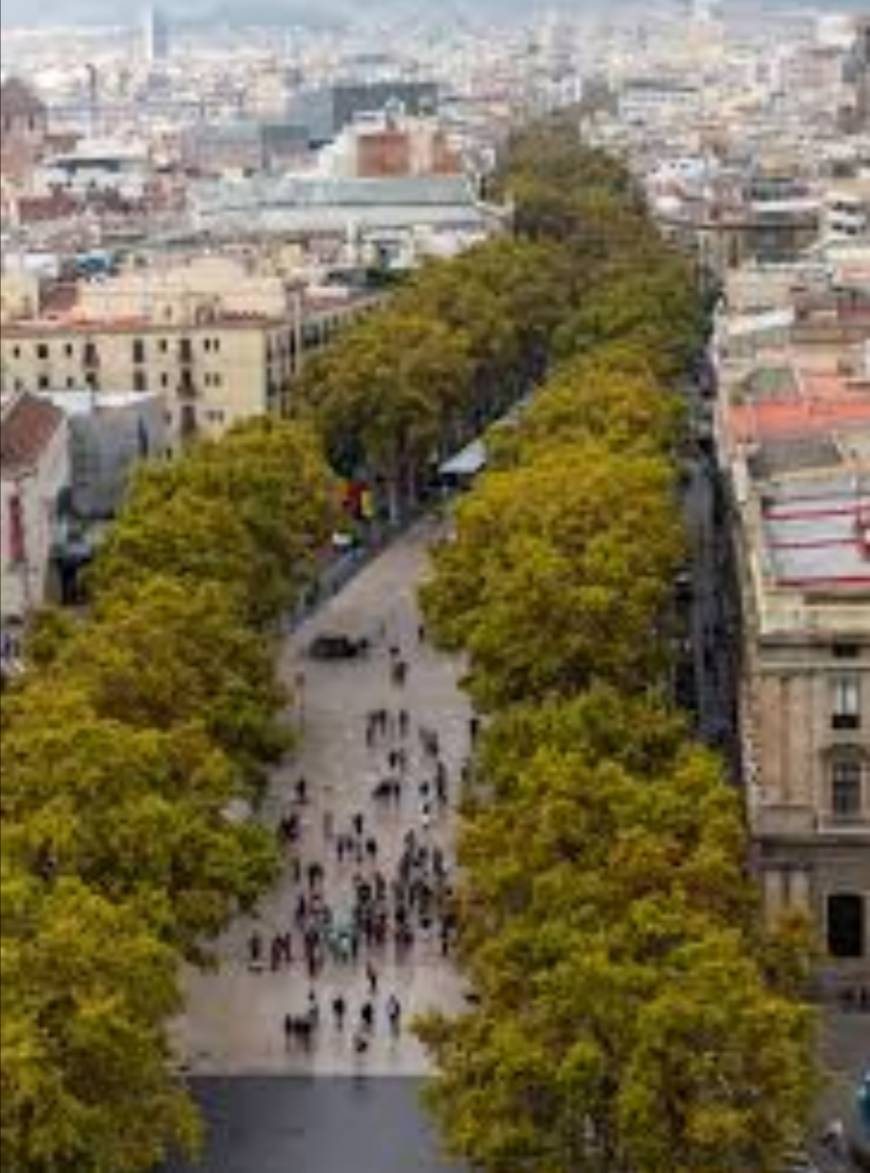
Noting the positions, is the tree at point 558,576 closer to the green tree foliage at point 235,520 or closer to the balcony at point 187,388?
the green tree foliage at point 235,520

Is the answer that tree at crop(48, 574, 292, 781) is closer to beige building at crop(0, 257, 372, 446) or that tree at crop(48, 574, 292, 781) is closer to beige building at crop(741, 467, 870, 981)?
beige building at crop(741, 467, 870, 981)

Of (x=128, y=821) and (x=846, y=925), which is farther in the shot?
(x=846, y=925)

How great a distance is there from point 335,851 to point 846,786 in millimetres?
14552

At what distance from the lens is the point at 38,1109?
4922cm

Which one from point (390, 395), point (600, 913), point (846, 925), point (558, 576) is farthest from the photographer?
point (390, 395)

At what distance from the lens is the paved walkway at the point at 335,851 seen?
6550 centimetres

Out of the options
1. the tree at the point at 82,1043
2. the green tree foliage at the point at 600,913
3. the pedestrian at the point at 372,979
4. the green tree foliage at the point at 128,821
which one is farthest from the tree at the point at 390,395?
the tree at the point at 82,1043

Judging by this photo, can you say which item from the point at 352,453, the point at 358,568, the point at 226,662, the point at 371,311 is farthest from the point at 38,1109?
the point at 371,311

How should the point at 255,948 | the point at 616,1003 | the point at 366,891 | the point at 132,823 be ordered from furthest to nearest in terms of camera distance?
the point at 366,891
the point at 255,948
the point at 132,823
the point at 616,1003

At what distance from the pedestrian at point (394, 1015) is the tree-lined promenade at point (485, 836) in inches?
131

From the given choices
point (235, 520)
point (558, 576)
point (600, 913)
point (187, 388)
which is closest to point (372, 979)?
point (600, 913)

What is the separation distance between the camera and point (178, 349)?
140375 mm

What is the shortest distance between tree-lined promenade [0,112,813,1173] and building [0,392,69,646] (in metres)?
9.22

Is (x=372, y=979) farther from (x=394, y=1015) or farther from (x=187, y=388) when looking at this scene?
(x=187, y=388)
